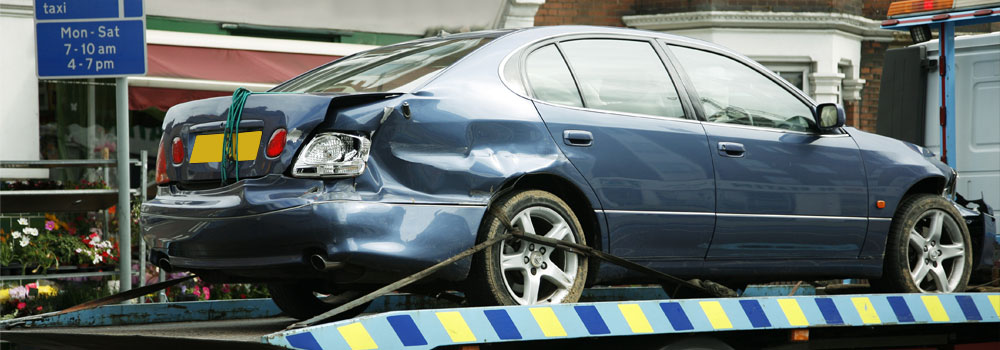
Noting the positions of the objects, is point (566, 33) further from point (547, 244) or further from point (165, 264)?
point (165, 264)

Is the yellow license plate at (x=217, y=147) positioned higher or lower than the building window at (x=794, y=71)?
higher

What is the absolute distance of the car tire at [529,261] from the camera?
459 centimetres

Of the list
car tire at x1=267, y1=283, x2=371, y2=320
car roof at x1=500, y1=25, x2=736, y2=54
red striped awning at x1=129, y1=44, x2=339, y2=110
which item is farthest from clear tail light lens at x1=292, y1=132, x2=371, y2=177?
red striped awning at x1=129, y1=44, x2=339, y2=110

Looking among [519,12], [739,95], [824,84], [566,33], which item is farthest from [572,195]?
[824,84]

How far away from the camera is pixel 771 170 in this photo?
5.54 meters

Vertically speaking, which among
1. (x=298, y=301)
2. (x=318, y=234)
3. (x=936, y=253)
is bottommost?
(x=298, y=301)

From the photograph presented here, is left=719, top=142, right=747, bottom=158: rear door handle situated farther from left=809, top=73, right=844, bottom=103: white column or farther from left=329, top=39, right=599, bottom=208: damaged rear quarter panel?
left=809, top=73, right=844, bottom=103: white column

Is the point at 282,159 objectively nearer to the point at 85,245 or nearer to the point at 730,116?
the point at 730,116

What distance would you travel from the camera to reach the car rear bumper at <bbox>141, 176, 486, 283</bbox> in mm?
4266

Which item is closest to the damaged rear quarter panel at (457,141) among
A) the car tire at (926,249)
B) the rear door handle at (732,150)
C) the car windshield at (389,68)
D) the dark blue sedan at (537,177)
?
the dark blue sedan at (537,177)

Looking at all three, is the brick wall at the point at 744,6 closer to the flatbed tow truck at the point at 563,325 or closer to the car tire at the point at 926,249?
the car tire at the point at 926,249

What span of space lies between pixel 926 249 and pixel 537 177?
2.43 meters

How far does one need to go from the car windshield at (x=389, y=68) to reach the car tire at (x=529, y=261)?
59cm

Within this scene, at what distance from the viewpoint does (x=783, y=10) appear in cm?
1702
